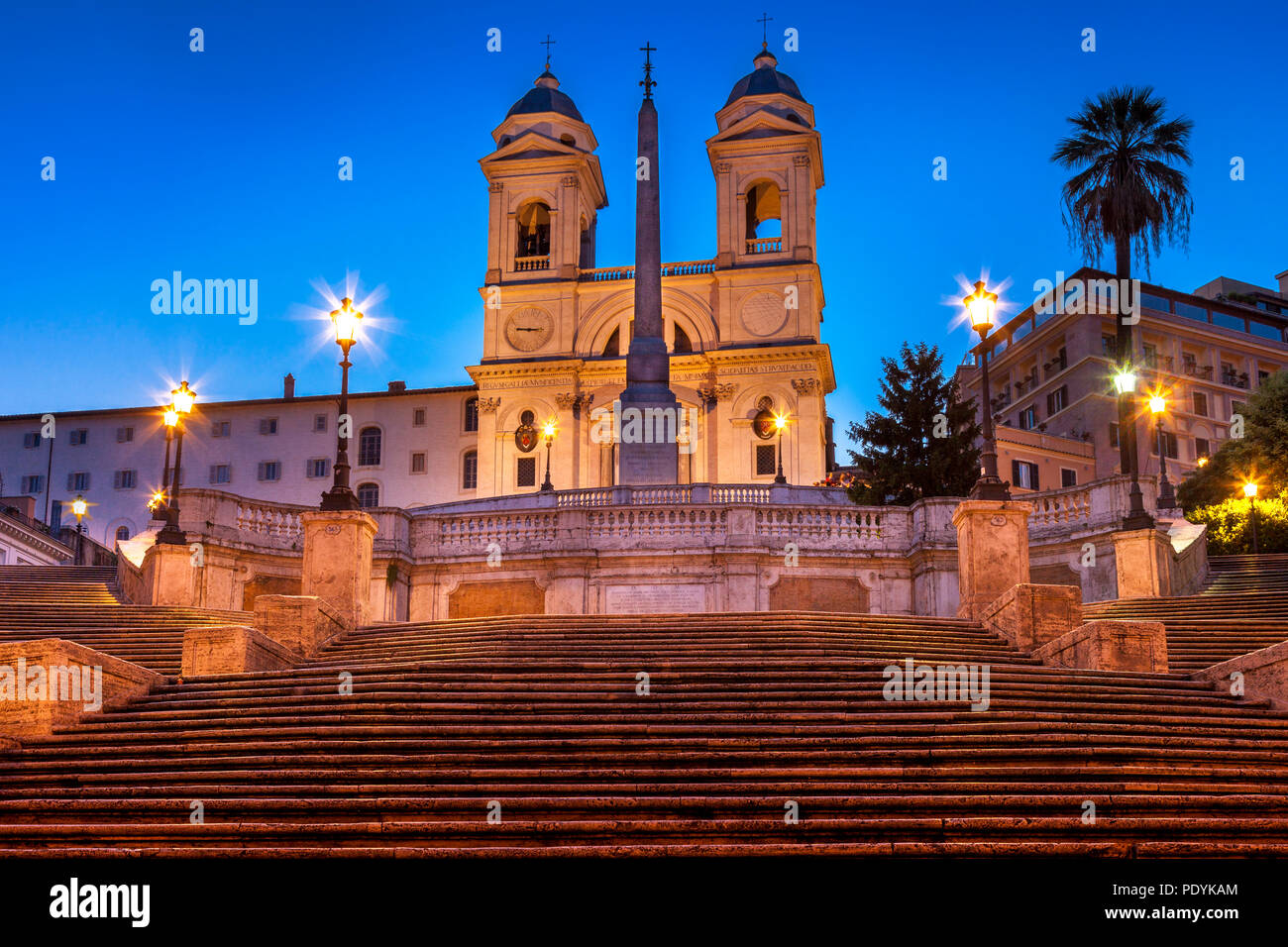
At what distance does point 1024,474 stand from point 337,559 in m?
57.5

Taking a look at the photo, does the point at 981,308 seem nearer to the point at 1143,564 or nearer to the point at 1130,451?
the point at 1143,564

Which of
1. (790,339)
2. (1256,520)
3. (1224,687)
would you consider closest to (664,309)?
(790,339)

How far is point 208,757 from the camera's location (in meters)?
12.2

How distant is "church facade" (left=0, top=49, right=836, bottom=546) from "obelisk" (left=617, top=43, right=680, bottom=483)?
71.6 ft

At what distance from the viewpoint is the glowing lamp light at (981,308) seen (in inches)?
740

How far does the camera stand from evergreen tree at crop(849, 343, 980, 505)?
128ft

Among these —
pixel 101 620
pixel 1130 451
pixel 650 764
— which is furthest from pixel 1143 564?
pixel 101 620

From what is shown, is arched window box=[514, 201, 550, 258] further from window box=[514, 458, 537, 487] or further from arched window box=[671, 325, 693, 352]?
window box=[514, 458, 537, 487]

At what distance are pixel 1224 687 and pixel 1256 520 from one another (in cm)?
1999

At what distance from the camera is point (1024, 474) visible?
235 feet

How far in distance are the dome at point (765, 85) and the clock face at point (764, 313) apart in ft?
36.7

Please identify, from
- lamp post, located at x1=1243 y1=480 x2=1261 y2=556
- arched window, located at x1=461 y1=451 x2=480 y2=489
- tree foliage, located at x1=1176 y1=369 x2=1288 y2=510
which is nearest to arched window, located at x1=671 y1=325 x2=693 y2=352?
arched window, located at x1=461 y1=451 x2=480 y2=489

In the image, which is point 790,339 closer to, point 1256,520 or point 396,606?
point 1256,520

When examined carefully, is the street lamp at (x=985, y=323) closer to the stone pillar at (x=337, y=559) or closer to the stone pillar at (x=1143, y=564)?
the stone pillar at (x=1143, y=564)
